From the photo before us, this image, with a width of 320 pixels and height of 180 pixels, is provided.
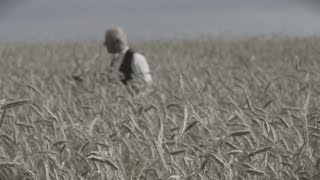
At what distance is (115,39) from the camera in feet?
28.1

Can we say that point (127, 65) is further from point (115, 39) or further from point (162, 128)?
point (162, 128)

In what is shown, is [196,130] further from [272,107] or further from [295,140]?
[272,107]

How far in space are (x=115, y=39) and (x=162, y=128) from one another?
564cm

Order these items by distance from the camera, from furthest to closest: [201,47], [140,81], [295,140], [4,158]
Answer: [201,47] → [140,81] → [295,140] → [4,158]

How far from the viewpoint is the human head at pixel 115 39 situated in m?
8.53

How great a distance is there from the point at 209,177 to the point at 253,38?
73.5 ft

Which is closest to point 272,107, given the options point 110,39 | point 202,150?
point 110,39

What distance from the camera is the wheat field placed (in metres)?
3.16

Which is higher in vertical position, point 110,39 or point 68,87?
point 110,39

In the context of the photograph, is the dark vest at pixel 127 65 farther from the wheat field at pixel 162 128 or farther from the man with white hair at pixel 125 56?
the wheat field at pixel 162 128

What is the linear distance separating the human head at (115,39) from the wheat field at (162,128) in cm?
41

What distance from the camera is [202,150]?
11.5ft

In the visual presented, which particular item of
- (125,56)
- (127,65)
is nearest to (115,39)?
(125,56)

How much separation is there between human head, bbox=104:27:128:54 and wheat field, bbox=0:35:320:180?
41 cm
